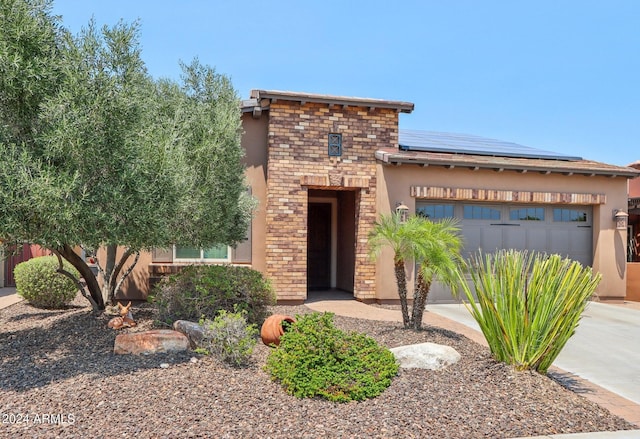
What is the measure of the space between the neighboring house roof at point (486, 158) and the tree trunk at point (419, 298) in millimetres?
4159

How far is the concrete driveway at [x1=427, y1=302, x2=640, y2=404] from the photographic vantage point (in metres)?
6.00

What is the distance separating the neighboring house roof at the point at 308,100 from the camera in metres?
10.6

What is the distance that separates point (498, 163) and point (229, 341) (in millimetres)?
8356

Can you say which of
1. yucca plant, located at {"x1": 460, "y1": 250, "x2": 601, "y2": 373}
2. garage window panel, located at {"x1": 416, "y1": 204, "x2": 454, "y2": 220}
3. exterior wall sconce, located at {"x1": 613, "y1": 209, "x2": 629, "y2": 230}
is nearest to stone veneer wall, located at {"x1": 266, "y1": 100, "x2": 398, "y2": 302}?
garage window panel, located at {"x1": 416, "y1": 204, "x2": 454, "y2": 220}

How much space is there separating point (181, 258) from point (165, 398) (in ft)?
21.7

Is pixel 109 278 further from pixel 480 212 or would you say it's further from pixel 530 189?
pixel 530 189

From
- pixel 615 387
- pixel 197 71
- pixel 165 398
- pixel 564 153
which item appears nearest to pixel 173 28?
pixel 197 71

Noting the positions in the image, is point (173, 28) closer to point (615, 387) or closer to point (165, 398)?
point (165, 398)

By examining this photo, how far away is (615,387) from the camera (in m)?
5.70

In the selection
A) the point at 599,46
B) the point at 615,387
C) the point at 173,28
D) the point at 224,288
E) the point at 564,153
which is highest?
the point at 599,46

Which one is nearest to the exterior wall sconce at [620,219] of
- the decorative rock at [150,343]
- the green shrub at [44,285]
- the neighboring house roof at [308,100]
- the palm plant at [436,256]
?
the neighboring house roof at [308,100]

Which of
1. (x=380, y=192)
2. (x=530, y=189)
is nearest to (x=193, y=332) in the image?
(x=380, y=192)

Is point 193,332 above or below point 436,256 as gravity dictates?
below

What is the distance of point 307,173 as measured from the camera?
428 inches
